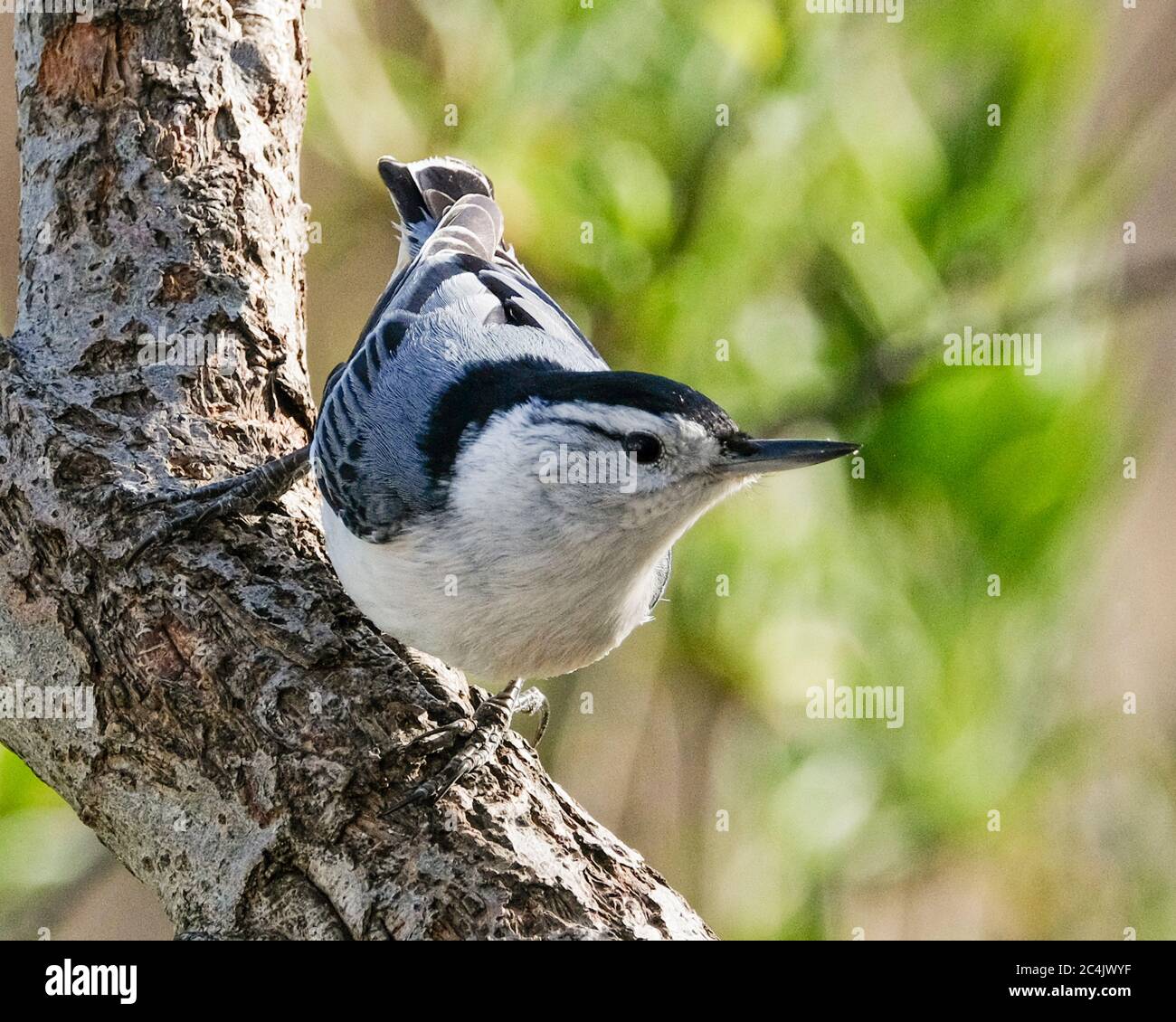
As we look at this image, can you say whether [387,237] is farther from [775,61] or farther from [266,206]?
[775,61]

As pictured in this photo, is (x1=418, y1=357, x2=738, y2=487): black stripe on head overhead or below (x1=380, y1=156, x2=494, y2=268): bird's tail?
below

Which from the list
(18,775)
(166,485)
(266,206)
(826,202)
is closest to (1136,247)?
(826,202)

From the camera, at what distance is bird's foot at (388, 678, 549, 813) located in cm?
152

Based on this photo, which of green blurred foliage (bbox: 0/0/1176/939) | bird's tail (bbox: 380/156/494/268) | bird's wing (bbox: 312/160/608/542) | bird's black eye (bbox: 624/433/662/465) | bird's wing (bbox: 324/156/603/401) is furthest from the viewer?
green blurred foliage (bbox: 0/0/1176/939)

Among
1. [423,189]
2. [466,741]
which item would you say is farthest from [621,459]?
[423,189]

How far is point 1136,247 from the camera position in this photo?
9.98 ft

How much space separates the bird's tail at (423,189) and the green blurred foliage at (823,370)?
377 mm

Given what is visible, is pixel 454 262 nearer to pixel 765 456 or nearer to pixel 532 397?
pixel 532 397

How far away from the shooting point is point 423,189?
2223 mm

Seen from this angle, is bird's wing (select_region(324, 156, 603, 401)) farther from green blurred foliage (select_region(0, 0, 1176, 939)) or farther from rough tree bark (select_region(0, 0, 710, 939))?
green blurred foliage (select_region(0, 0, 1176, 939))

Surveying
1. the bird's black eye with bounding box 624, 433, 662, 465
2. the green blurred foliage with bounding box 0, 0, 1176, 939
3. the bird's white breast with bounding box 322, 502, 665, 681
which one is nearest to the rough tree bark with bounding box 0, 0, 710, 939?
the bird's white breast with bounding box 322, 502, 665, 681

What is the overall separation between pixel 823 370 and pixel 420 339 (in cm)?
126

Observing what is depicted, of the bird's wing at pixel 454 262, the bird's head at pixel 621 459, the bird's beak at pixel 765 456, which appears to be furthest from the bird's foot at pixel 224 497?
the bird's beak at pixel 765 456

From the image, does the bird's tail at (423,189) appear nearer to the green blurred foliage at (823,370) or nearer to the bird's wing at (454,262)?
the bird's wing at (454,262)
